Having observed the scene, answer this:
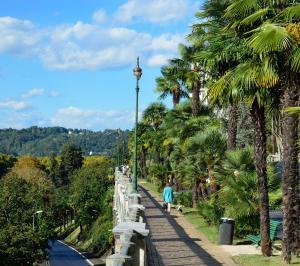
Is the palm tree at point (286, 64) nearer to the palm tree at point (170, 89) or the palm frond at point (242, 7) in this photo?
the palm frond at point (242, 7)

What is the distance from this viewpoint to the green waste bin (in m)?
18.5

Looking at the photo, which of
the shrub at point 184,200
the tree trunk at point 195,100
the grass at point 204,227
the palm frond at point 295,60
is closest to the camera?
the palm frond at point 295,60

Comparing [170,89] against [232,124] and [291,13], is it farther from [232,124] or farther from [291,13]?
[291,13]

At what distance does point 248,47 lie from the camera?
14.4 meters

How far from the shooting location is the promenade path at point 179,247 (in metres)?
15.2

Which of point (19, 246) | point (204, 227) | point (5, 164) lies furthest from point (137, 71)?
point (5, 164)

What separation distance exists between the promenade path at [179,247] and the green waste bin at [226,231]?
42 cm

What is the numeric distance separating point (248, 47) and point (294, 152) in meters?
2.82

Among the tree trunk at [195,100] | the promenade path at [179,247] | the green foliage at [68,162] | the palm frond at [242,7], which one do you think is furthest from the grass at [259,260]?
the green foliage at [68,162]

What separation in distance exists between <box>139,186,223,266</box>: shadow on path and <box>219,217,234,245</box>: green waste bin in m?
0.88

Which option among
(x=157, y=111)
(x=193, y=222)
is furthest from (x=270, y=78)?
(x=157, y=111)

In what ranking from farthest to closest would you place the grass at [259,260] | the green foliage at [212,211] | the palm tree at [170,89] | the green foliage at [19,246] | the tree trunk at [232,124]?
the green foliage at [19,246] < the palm tree at [170,89] < the tree trunk at [232,124] < the green foliage at [212,211] < the grass at [259,260]

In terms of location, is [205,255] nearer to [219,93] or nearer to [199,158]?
[219,93]

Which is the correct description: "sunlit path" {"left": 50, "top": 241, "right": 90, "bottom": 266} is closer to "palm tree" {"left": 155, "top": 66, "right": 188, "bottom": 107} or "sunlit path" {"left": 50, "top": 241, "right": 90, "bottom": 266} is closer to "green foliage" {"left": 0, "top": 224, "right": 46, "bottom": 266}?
"green foliage" {"left": 0, "top": 224, "right": 46, "bottom": 266}
